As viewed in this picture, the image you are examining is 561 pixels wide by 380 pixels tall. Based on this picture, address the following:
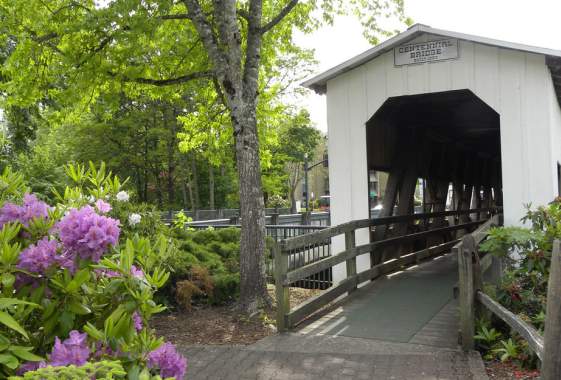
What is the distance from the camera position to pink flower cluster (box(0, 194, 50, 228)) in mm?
2182

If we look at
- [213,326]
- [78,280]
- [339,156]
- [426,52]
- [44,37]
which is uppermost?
[44,37]

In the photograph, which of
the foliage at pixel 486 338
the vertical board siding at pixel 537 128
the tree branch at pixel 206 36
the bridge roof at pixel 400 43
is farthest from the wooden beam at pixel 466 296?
the tree branch at pixel 206 36

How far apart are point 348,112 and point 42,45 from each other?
505 centimetres

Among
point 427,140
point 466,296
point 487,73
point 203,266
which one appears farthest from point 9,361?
point 427,140

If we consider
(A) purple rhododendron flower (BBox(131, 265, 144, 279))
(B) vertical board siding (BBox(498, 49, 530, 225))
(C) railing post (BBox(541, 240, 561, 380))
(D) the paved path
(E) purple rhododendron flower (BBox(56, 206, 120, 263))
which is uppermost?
(B) vertical board siding (BBox(498, 49, 530, 225))

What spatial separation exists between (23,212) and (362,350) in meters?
4.28

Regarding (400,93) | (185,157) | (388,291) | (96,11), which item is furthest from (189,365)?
(185,157)

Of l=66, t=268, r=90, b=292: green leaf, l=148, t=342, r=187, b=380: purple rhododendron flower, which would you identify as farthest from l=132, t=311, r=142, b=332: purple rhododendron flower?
l=66, t=268, r=90, b=292: green leaf

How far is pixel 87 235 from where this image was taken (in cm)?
202

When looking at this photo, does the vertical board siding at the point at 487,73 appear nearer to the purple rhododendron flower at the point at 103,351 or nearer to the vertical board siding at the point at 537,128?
the vertical board siding at the point at 537,128

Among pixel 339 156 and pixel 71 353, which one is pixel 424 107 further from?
pixel 71 353

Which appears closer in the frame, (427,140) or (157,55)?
(157,55)

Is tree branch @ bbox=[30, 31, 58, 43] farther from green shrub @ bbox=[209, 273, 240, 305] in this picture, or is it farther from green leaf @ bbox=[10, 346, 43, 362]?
green leaf @ bbox=[10, 346, 43, 362]

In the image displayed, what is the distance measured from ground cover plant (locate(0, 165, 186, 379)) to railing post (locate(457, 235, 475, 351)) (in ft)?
13.6
